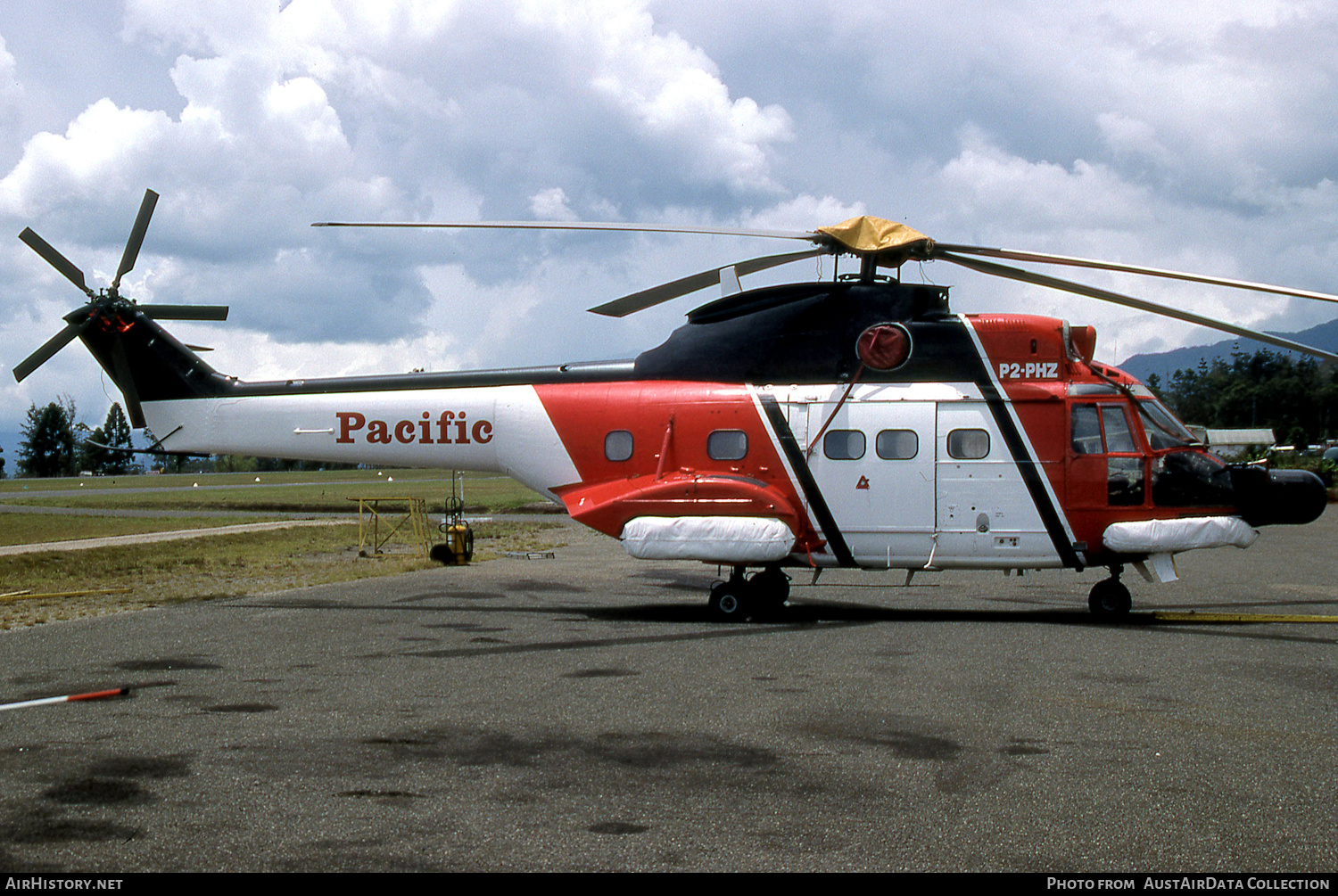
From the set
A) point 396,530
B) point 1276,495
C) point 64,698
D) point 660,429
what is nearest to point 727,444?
point 660,429

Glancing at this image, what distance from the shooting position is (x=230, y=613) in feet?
45.7

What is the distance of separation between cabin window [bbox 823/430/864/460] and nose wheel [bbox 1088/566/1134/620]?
3.70 m

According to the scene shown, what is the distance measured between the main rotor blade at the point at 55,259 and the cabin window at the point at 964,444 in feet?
44.6

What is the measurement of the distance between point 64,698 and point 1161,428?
13018 millimetres

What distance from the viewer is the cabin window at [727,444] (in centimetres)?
1402

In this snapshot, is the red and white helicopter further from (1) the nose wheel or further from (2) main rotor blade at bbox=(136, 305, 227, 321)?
(2) main rotor blade at bbox=(136, 305, 227, 321)

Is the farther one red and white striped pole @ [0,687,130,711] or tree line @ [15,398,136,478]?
tree line @ [15,398,136,478]

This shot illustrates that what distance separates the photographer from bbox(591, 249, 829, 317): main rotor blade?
45.4ft

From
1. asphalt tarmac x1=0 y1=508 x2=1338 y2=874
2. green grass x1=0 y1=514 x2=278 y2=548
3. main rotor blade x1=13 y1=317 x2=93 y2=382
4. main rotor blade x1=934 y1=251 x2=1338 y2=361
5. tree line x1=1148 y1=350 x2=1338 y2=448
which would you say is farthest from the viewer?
tree line x1=1148 y1=350 x2=1338 y2=448

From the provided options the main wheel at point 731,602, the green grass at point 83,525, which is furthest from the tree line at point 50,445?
the main wheel at point 731,602

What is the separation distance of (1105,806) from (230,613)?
11.9m

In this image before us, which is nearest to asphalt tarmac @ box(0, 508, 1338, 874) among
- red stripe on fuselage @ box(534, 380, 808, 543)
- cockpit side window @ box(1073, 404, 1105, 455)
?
red stripe on fuselage @ box(534, 380, 808, 543)

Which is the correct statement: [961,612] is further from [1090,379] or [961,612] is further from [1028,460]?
[1090,379]
